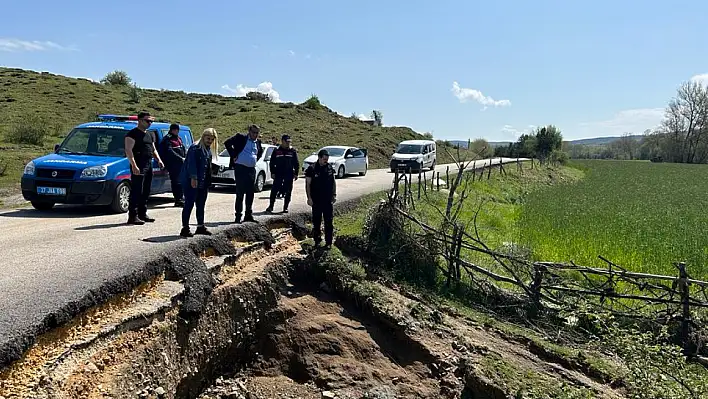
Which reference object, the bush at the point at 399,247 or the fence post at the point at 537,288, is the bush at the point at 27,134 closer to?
the bush at the point at 399,247

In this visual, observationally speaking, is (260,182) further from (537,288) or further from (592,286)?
(592,286)

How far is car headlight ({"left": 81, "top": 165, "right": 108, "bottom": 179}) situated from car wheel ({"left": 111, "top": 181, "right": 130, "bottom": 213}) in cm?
39

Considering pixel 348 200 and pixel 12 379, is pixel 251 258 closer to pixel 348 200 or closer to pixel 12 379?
pixel 12 379

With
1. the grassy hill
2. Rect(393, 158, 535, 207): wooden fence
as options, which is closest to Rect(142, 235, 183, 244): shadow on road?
Rect(393, 158, 535, 207): wooden fence

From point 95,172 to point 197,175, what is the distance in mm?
3301

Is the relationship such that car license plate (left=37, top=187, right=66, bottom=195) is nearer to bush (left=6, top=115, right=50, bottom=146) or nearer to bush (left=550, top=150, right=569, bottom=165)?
bush (left=6, top=115, right=50, bottom=146)

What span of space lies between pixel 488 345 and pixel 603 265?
5.04 meters

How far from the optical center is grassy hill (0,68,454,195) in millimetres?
32281

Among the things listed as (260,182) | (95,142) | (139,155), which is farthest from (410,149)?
(139,155)

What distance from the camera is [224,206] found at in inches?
462

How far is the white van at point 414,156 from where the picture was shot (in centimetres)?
2697

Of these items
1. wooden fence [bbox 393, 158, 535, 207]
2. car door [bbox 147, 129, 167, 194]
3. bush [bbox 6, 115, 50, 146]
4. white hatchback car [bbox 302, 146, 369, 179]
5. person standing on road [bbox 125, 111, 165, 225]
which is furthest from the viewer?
bush [bbox 6, 115, 50, 146]

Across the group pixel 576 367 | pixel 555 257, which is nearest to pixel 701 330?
pixel 576 367

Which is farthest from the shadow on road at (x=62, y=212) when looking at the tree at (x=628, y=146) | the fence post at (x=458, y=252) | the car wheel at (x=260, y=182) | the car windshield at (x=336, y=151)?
the tree at (x=628, y=146)
